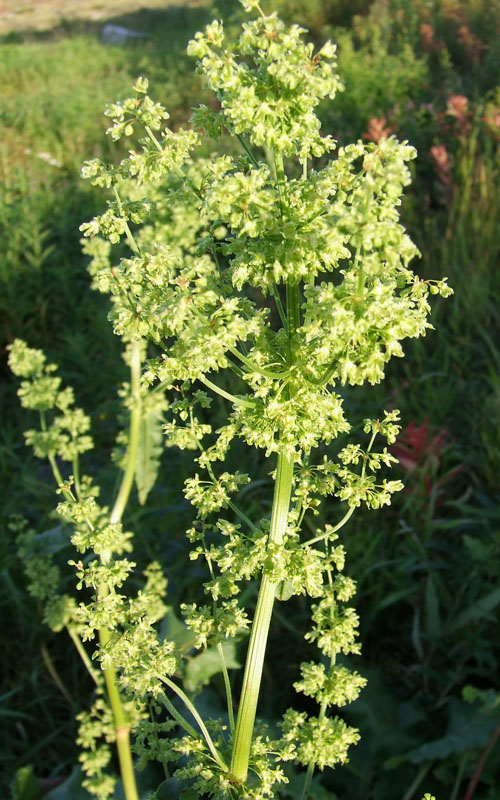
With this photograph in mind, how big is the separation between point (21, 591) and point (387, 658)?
1.44 meters

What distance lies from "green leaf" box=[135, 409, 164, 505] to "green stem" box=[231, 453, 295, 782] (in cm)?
105

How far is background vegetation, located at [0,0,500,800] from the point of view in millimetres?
2549

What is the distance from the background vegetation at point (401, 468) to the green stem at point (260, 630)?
1059 millimetres

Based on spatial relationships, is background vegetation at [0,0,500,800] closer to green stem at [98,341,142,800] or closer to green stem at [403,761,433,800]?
green stem at [403,761,433,800]

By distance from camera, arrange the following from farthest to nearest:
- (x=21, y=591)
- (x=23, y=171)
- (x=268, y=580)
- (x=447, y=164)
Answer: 1. (x=23, y=171)
2. (x=447, y=164)
3. (x=21, y=591)
4. (x=268, y=580)

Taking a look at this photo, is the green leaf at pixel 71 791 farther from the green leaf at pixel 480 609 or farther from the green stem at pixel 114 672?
the green leaf at pixel 480 609

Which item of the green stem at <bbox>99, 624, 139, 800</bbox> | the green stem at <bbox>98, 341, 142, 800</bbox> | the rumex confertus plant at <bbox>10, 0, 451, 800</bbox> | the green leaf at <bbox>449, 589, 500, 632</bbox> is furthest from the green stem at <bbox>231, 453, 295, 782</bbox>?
the green leaf at <bbox>449, 589, 500, 632</bbox>

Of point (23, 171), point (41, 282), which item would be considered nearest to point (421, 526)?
point (41, 282)

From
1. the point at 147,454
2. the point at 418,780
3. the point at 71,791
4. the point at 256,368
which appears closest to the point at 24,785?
the point at 71,791

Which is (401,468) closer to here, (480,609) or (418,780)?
(480,609)

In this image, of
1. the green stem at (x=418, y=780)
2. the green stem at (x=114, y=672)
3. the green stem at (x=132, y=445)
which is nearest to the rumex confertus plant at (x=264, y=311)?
the green stem at (x=114, y=672)

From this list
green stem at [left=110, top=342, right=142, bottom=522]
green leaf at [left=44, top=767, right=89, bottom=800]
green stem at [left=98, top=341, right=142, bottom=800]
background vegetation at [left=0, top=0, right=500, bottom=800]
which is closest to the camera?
green stem at [left=98, top=341, right=142, bottom=800]

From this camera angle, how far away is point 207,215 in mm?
1128

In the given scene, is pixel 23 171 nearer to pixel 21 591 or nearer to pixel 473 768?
pixel 21 591
